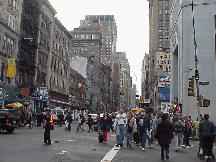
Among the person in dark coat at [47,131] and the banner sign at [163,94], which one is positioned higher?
the banner sign at [163,94]

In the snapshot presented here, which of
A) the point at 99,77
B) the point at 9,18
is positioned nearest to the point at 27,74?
the point at 9,18

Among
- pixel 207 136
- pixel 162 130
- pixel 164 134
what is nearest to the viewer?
pixel 164 134

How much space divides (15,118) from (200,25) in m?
21.9

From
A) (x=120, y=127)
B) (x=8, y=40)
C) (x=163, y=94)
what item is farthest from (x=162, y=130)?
(x=163, y=94)

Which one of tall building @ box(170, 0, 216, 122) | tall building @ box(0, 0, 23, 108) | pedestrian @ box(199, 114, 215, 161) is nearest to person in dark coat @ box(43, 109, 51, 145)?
pedestrian @ box(199, 114, 215, 161)

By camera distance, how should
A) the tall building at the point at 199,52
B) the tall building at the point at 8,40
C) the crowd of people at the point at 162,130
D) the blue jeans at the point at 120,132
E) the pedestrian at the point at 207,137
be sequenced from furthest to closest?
the tall building at the point at 8,40, the tall building at the point at 199,52, the blue jeans at the point at 120,132, the pedestrian at the point at 207,137, the crowd of people at the point at 162,130

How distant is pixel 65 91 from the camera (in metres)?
65.8

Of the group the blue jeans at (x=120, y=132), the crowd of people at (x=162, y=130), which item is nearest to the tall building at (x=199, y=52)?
the crowd of people at (x=162, y=130)

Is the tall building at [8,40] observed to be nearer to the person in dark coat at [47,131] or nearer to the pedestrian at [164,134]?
the person in dark coat at [47,131]

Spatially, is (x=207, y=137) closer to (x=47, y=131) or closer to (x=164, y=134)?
(x=164, y=134)

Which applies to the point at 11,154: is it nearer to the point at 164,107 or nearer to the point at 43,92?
the point at 164,107

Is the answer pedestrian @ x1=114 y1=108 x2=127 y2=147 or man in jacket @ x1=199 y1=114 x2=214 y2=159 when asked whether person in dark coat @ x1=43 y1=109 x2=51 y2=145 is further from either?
man in jacket @ x1=199 y1=114 x2=214 y2=159

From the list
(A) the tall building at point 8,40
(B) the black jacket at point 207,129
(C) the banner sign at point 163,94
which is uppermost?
(A) the tall building at point 8,40

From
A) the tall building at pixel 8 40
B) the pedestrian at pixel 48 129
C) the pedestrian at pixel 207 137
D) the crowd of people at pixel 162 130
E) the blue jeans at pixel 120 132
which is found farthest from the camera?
the tall building at pixel 8 40
